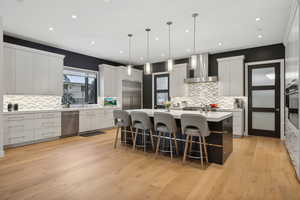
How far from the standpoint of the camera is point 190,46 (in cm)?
534

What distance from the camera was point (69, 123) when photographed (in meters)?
5.21

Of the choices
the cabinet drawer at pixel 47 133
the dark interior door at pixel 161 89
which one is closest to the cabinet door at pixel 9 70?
the cabinet drawer at pixel 47 133

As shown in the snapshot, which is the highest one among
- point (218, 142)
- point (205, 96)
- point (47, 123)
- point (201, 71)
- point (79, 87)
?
point (201, 71)

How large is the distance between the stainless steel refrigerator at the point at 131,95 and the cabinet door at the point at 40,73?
9.98 feet

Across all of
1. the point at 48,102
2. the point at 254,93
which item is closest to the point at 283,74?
the point at 254,93

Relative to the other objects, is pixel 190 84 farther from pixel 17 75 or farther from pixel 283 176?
pixel 17 75

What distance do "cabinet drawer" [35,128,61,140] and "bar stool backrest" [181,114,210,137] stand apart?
4.02m

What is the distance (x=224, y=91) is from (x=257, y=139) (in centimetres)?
179

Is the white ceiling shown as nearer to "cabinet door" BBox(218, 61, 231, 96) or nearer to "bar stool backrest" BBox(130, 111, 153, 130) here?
"cabinet door" BBox(218, 61, 231, 96)

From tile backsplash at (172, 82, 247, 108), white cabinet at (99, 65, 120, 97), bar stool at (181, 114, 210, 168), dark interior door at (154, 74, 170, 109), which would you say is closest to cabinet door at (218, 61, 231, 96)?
tile backsplash at (172, 82, 247, 108)

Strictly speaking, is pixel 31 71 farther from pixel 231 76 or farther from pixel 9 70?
pixel 231 76

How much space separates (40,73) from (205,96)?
18.5 feet

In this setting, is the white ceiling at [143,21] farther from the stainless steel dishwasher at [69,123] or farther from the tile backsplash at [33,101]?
the stainless steel dishwasher at [69,123]

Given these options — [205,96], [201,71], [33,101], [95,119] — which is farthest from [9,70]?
[205,96]
